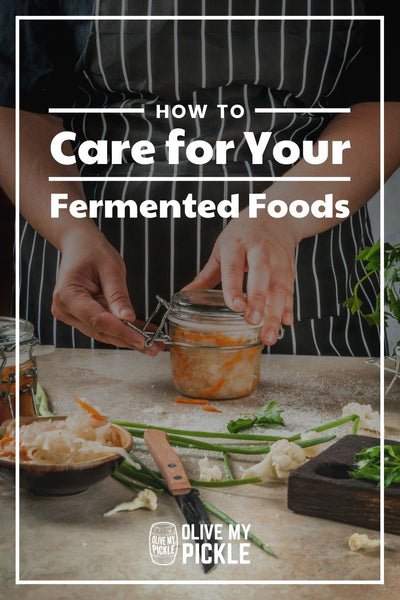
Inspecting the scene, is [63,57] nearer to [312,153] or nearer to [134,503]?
[312,153]

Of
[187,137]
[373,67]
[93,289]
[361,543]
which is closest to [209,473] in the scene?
[361,543]

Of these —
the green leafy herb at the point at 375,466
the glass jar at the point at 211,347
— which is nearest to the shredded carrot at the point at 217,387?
the glass jar at the point at 211,347

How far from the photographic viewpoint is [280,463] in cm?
51

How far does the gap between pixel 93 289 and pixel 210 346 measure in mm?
140

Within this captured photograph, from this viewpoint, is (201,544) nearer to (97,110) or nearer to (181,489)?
(181,489)

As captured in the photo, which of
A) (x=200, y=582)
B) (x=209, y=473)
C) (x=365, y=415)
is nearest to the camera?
(x=200, y=582)

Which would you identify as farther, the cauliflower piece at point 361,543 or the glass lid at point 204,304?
the glass lid at point 204,304

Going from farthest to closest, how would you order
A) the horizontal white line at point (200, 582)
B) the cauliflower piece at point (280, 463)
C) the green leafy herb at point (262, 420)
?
the green leafy herb at point (262, 420)
the cauliflower piece at point (280, 463)
the horizontal white line at point (200, 582)

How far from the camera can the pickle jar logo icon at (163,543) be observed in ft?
1.43

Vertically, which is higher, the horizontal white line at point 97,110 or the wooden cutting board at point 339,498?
the horizontal white line at point 97,110

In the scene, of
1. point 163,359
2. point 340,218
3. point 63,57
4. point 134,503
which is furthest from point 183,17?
point 134,503

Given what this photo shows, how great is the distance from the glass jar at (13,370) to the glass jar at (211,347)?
0.51 ft

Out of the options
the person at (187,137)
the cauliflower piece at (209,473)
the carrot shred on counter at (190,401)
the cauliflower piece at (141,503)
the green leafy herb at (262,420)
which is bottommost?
the cauliflower piece at (141,503)

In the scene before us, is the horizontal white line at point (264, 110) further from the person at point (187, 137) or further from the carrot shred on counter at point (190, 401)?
the carrot shred on counter at point (190, 401)
